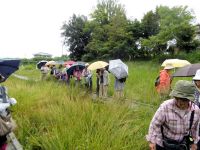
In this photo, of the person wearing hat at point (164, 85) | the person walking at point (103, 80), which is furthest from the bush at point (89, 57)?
the person wearing hat at point (164, 85)

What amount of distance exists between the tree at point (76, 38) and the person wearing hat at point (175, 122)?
52817mm

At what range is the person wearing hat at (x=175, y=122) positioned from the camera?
4363 millimetres

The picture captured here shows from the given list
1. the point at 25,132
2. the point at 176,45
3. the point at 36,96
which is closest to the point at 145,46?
the point at 176,45

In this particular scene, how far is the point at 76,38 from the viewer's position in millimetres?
58375

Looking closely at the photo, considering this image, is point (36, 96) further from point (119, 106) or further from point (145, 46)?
point (145, 46)

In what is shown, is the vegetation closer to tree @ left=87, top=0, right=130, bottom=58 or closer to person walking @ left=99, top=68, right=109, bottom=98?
tree @ left=87, top=0, right=130, bottom=58

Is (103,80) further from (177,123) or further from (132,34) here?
(132,34)

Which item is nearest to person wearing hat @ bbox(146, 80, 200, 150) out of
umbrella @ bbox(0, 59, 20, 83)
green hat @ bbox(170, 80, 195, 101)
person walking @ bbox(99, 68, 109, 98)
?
green hat @ bbox(170, 80, 195, 101)

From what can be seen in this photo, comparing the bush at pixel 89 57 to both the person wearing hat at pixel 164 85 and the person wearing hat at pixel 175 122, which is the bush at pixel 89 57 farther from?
the person wearing hat at pixel 175 122

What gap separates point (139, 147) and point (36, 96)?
4.16 meters

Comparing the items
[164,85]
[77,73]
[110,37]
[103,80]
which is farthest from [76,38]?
[164,85]

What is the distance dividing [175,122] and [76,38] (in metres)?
54.5

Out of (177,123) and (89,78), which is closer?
(177,123)

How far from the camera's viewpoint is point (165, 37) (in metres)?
35.5
